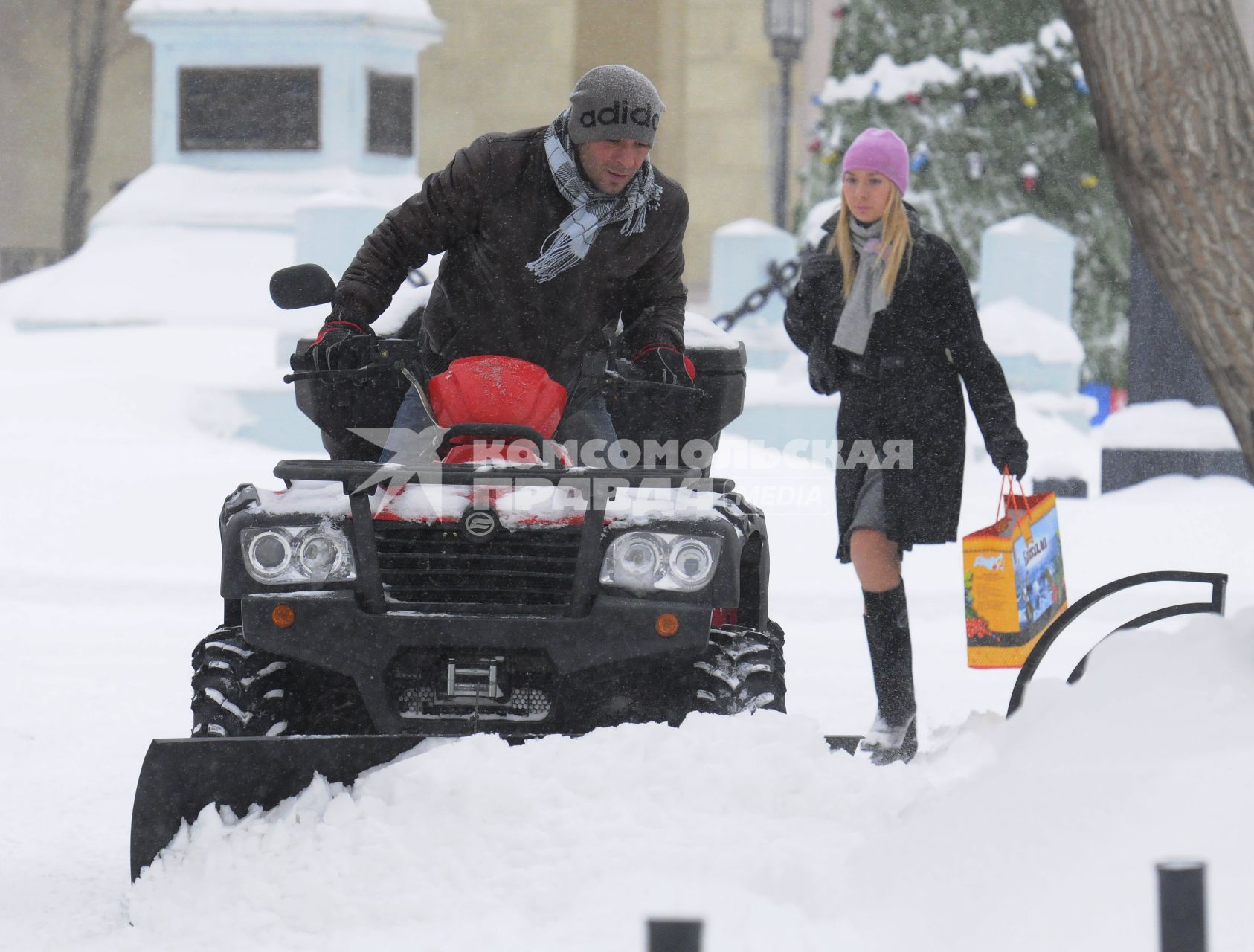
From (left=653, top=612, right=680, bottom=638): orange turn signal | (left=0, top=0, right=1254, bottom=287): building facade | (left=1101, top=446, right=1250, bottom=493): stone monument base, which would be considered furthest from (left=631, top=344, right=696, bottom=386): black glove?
(left=0, top=0, right=1254, bottom=287): building facade

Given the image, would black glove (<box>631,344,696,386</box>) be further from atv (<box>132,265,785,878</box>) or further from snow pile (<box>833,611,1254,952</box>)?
snow pile (<box>833,611,1254,952</box>)

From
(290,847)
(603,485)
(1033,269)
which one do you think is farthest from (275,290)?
(1033,269)

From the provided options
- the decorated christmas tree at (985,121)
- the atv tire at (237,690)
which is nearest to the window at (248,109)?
the decorated christmas tree at (985,121)

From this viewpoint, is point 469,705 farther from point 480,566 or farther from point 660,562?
point 660,562

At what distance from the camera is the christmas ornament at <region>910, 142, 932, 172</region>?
1866 centimetres

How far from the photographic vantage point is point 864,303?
16.9 ft

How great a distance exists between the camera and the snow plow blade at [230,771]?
11.7 ft

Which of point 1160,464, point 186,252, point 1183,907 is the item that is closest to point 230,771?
point 1183,907

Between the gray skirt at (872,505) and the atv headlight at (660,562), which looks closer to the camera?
the atv headlight at (660,562)

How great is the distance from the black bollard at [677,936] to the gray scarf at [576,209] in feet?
8.64

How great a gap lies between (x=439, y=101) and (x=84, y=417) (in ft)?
64.9

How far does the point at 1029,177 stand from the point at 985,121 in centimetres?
74

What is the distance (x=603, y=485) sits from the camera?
12.6 feet

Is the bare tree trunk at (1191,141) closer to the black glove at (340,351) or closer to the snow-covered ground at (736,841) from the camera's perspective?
the snow-covered ground at (736,841)
